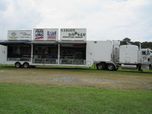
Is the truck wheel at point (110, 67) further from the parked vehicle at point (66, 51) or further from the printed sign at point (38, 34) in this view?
the printed sign at point (38, 34)

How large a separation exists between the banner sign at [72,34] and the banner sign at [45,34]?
92 centimetres

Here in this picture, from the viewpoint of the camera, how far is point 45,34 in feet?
118

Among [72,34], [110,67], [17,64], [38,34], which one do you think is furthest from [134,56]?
[17,64]

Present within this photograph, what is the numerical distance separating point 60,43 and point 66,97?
24.8m

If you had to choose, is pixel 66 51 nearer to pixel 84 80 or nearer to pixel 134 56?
pixel 134 56

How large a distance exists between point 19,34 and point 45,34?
11.9 ft

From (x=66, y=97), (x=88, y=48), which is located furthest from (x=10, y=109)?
(x=88, y=48)

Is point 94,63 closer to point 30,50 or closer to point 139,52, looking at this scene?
point 139,52

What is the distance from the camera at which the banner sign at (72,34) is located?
34.5 m

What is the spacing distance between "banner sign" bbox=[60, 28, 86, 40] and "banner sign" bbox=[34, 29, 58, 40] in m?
0.92

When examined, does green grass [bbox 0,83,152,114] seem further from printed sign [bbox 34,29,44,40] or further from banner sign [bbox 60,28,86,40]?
printed sign [bbox 34,29,44,40]

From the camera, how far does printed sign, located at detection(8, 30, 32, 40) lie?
121 feet

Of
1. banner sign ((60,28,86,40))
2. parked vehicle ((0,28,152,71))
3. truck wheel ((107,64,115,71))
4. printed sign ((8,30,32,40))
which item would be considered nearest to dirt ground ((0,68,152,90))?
truck wheel ((107,64,115,71))

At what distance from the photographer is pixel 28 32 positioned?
3684cm
